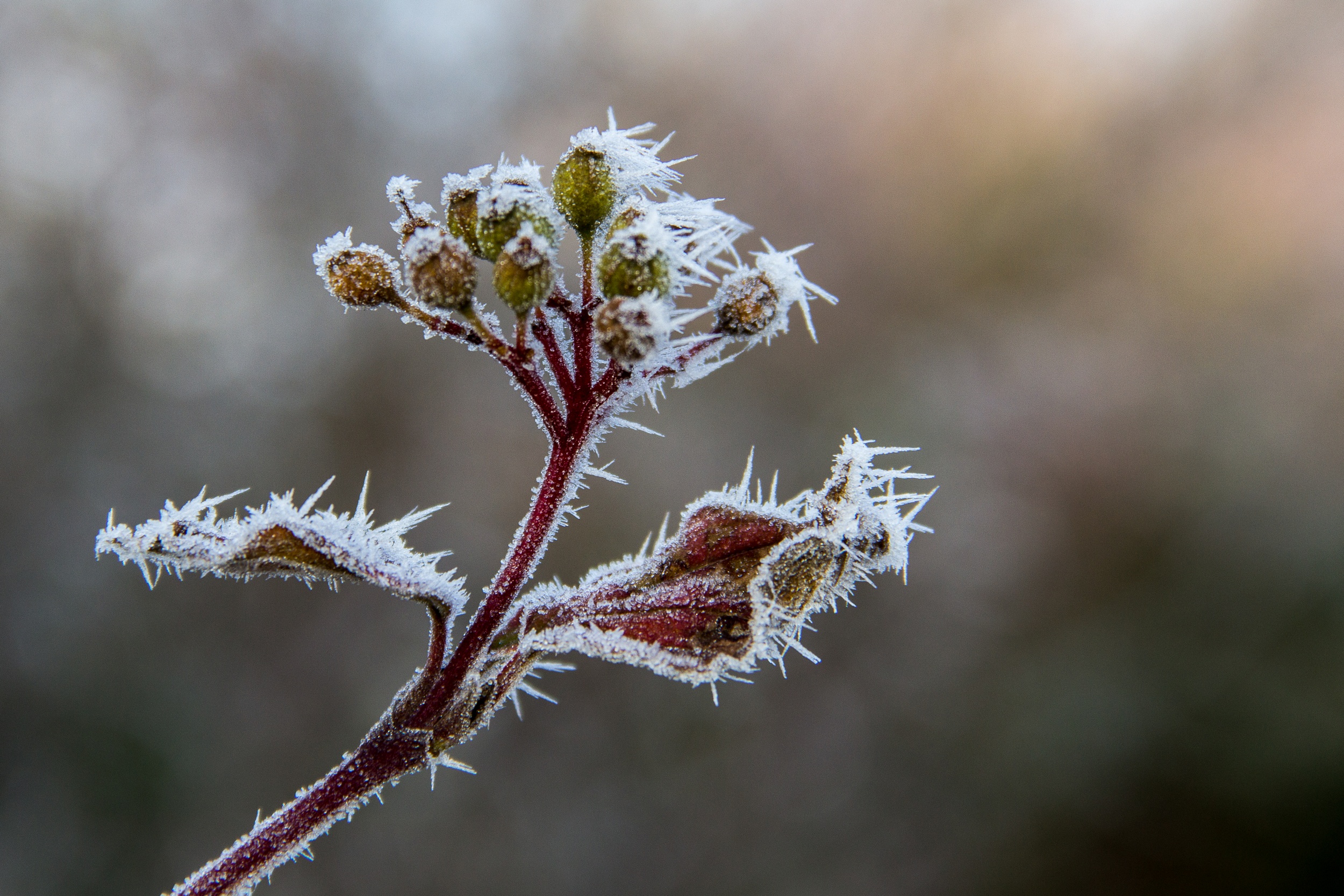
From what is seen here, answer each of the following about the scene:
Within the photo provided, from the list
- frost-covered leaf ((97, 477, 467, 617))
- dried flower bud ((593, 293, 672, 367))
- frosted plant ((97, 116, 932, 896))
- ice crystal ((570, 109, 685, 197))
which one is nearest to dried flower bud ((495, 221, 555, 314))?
frosted plant ((97, 116, 932, 896))

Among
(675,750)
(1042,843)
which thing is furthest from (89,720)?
(1042,843)

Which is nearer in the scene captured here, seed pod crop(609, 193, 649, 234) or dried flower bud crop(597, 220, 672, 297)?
dried flower bud crop(597, 220, 672, 297)

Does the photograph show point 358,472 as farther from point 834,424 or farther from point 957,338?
point 957,338

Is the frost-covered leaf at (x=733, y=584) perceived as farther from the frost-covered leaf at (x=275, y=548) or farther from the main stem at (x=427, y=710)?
the frost-covered leaf at (x=275, y=548)

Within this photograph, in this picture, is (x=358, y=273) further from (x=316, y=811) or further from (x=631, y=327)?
(x=316, y=811)

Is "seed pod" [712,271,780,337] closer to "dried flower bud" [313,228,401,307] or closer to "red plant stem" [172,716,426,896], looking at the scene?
"dried flower bud" [313,228,401,307]

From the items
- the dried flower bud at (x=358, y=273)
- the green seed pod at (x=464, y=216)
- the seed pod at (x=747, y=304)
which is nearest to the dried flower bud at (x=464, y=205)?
the green seed pod at (x=464, y=216)
